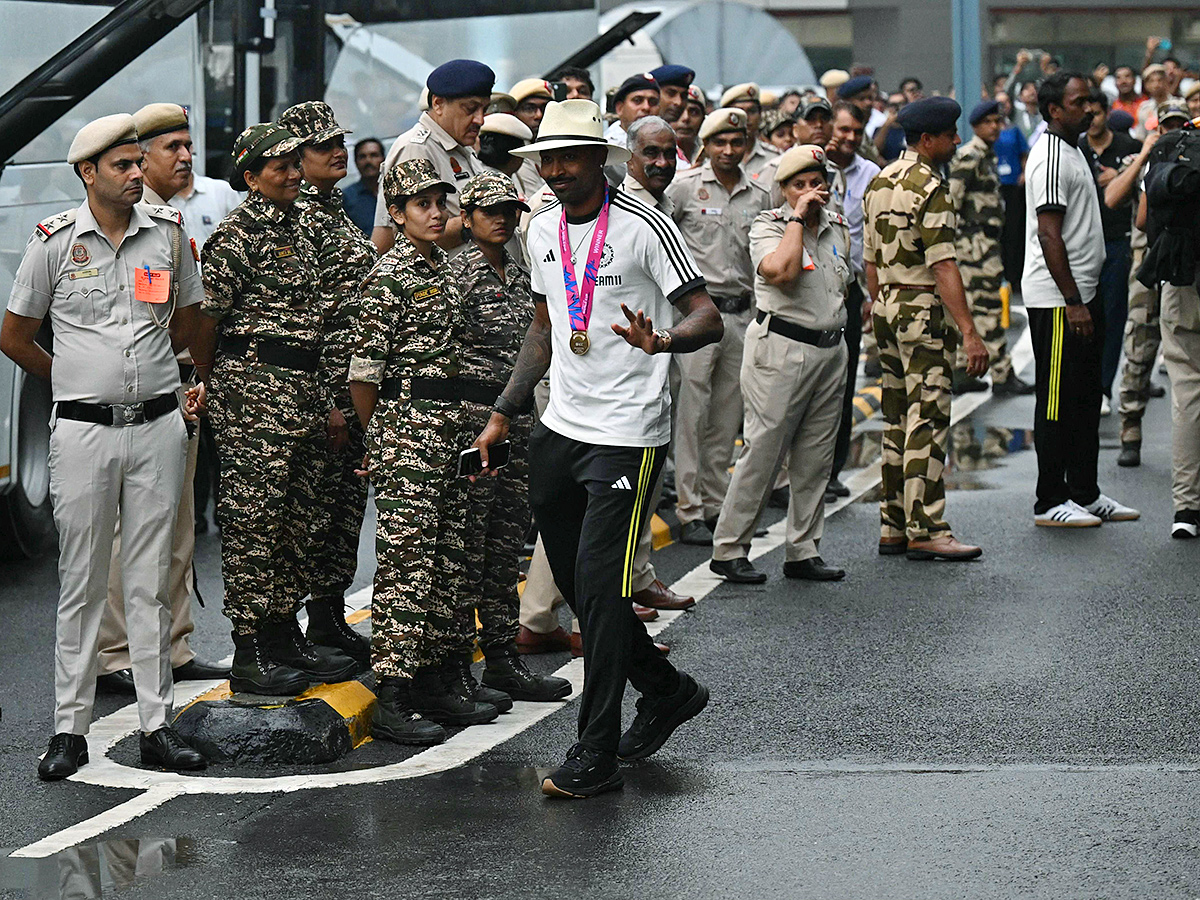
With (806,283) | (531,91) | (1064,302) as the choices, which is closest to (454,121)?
(806,283)

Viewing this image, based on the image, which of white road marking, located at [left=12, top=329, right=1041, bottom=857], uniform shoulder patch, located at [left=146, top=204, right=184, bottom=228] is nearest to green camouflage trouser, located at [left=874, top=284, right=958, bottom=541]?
white road marking, located at [left=12, top=329, right=1041, bottom=857]

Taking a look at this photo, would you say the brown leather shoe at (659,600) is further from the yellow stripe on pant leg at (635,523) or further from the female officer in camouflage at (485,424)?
the yellow stripe on pant leg at (635,523)

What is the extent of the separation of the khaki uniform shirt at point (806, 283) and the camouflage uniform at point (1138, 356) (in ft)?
13.2

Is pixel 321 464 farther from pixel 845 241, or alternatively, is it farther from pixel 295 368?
pixel 845 241

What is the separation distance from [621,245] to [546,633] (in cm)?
249

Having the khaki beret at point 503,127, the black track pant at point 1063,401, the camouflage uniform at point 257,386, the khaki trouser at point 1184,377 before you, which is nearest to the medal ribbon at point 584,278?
the camouflage uniform at point 257,386

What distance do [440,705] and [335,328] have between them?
144cm

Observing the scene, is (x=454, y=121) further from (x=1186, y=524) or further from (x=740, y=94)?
(x=740, y=94)

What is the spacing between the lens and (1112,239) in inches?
520

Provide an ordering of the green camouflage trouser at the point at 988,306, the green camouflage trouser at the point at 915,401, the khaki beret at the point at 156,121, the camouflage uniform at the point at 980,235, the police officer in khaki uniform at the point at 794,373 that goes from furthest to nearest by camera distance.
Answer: the camouflage uniform at the point at 980,235
the green camouflage trouser at the point at 988,306
the green camouflage trouser at the point at 915,401
the police officer in khaki uniform at the point at 794,373
the khaki beret at the point at 156,121

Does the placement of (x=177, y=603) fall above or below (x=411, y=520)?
below

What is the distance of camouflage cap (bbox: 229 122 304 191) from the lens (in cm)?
700

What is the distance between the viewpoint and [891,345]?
398 inches

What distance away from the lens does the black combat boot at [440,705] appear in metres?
7.16
